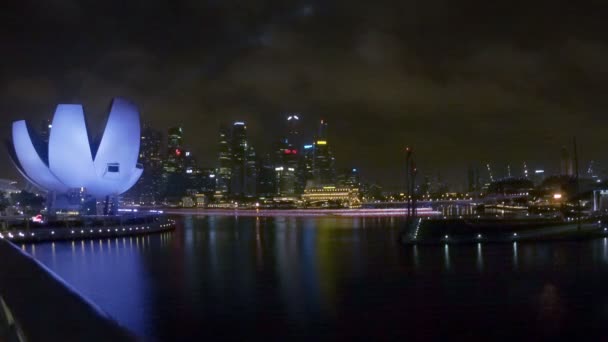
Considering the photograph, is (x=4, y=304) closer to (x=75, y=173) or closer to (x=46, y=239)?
(x=46, y=239)

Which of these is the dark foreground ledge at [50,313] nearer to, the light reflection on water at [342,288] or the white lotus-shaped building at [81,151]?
the light reflection on water at [342,288]

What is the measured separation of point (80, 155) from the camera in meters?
29.0

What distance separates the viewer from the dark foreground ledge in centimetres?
411

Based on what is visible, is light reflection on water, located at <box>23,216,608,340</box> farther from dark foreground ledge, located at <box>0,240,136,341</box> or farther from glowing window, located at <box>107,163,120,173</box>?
glowing window, located at <box>107,163,120,173</box>

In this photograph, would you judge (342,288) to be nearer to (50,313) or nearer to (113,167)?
(50,313)

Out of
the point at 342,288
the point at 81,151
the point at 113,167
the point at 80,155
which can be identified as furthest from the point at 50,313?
the point at 113,167

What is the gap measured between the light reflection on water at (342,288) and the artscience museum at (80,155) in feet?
31.8

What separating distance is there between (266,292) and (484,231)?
1375 centimetres

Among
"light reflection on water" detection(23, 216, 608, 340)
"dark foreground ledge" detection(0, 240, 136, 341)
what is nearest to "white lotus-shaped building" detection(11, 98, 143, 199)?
"light reflection on water" detection(23, 216, 608, 340)

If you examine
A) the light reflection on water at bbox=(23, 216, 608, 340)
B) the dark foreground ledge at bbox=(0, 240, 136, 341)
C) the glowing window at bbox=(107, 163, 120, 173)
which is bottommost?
the light reflection on water at bbox=(23, 216, 608, 340)

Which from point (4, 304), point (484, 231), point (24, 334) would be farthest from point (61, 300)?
point (484, 231)

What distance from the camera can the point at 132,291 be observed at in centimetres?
1126

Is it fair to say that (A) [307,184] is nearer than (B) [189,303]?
No

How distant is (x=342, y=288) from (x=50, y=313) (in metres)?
7.15
